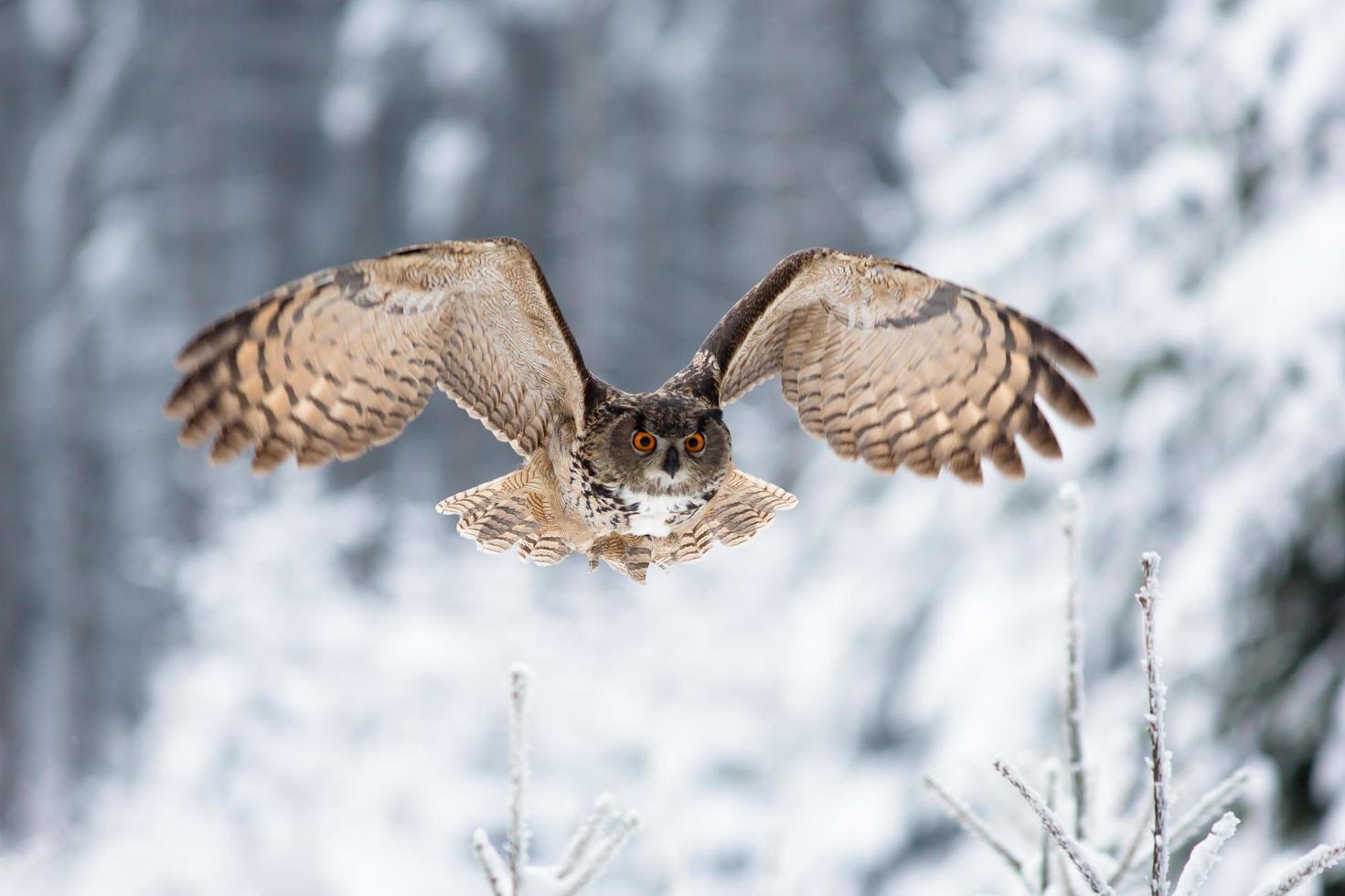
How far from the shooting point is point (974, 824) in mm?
1933

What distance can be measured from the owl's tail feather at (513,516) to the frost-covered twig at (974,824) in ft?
3.84

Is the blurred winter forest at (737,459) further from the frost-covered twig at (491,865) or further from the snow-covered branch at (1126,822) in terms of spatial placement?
the frost-covered twig at (491,865)

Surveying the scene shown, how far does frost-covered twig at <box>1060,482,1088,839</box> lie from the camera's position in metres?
1.98

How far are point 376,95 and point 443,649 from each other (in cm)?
606

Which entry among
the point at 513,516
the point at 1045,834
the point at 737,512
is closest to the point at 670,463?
the point at 737,512

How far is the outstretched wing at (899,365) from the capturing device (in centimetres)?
287

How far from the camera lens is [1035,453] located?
2936 mm

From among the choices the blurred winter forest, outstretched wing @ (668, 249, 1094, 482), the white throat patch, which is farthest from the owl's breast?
the blurred winter forest

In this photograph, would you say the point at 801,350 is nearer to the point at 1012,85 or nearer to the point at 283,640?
the point at 1012,85

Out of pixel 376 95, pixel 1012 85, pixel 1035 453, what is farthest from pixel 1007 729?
pixel 376 95

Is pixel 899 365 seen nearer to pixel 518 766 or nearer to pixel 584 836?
pixel 584 836

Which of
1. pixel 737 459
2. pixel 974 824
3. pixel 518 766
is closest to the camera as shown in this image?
pixel 518 766

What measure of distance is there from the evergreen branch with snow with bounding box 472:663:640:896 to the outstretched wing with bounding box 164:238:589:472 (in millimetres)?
963

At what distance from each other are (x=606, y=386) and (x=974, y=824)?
3.87 feet
